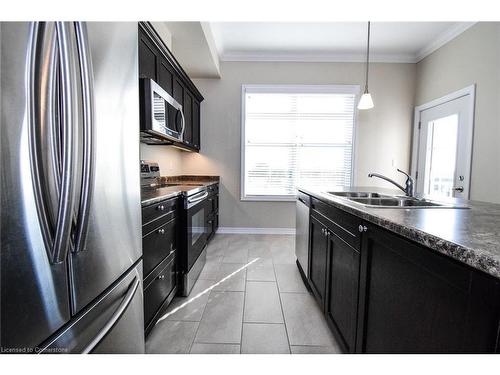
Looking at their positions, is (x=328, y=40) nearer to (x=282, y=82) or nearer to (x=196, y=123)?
(x=282, y=82)

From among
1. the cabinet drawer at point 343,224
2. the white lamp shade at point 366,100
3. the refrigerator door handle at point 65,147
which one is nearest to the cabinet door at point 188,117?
the cabinet drawer at point 343,224

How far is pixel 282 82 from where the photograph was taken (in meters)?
3.70

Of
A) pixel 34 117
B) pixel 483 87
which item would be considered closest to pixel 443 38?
pixel 483 87

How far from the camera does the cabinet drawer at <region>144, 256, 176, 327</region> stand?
1.33 metres

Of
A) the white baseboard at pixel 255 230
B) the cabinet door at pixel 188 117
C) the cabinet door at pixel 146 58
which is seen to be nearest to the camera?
the cabinet door at pixel 146 58

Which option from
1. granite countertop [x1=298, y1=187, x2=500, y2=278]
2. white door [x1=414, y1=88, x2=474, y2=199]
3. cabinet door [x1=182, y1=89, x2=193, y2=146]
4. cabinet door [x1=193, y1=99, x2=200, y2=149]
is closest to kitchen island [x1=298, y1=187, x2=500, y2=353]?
granite countertop [x1=298, y1=187, x2=500, y2=278]

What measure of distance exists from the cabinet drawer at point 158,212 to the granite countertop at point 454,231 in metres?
1.11

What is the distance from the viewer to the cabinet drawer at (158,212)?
1257mm

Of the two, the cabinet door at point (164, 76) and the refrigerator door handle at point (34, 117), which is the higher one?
the cabinet door at point (164, 76)

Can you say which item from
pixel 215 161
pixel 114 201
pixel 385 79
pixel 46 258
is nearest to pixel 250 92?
pixel 215 161

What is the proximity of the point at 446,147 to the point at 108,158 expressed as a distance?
13.1 feet

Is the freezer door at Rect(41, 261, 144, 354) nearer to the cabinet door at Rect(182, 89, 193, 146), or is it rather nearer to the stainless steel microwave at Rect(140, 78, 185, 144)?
the stainless steel microwave at Rect(140, 78, 185, 144)

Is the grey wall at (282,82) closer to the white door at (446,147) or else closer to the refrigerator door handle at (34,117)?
the white door at (446,147)

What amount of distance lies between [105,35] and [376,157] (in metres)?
4.03
